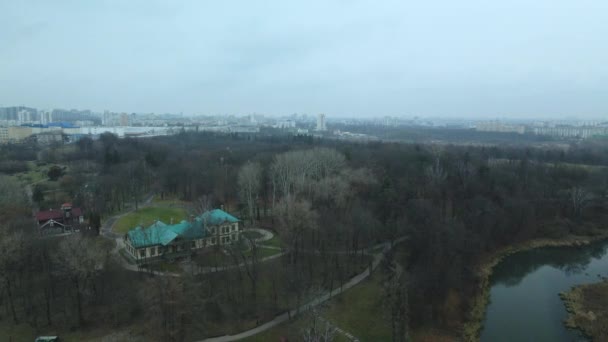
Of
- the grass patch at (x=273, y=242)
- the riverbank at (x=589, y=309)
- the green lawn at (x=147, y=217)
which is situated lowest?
the riverbank at (x=589, y=309)

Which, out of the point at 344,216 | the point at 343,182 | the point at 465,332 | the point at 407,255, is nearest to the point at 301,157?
the point at 343,182

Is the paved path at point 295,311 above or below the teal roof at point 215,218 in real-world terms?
below

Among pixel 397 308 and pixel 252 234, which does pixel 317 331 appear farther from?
pixel 252 234

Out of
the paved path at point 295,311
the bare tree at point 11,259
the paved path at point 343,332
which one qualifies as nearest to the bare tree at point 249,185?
the paved path at point 295,311

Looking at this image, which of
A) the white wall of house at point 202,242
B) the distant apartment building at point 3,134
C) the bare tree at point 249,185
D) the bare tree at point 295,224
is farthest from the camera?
the distant apartment building at point 3,134

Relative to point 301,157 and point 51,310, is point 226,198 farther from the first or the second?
point 51,310

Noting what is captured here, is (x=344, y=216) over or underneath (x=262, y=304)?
over

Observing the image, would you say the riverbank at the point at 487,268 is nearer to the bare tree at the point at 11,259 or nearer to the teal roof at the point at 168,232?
the teal roof at the point at 168,232
